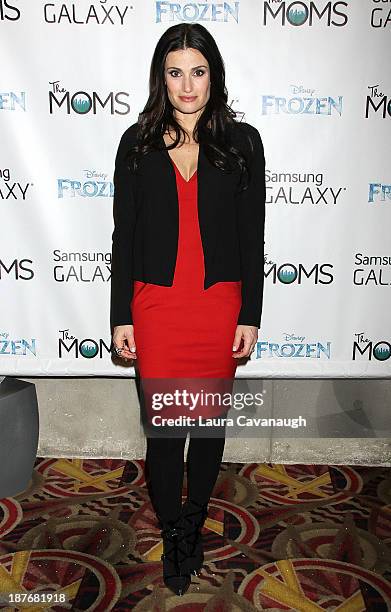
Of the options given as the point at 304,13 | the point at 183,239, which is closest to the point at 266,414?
the point at 183,239

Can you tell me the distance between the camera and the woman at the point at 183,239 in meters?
2.06

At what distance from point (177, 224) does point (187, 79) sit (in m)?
0.47

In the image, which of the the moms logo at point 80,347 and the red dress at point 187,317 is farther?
the the moms logo at point 80,347

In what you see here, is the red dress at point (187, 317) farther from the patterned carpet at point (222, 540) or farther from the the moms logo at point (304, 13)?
the the moms logo at point (304, 13)

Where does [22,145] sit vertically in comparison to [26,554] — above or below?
above

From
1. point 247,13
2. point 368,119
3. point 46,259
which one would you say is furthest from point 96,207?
point 368,119

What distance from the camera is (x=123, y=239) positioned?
82.8 inches

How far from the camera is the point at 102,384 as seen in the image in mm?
3014

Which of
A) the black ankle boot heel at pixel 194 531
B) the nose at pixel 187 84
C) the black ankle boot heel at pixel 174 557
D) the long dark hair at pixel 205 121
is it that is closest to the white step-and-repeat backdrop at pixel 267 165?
the long dark hair at pixel 205 121

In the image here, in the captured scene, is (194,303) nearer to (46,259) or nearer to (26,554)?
(46,259)

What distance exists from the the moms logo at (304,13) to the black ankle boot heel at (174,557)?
6.60 feet

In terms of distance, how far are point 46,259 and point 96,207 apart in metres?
0.32

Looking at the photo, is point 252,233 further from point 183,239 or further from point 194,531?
point 194,531

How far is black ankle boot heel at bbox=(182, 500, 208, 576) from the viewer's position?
2.25 meters
